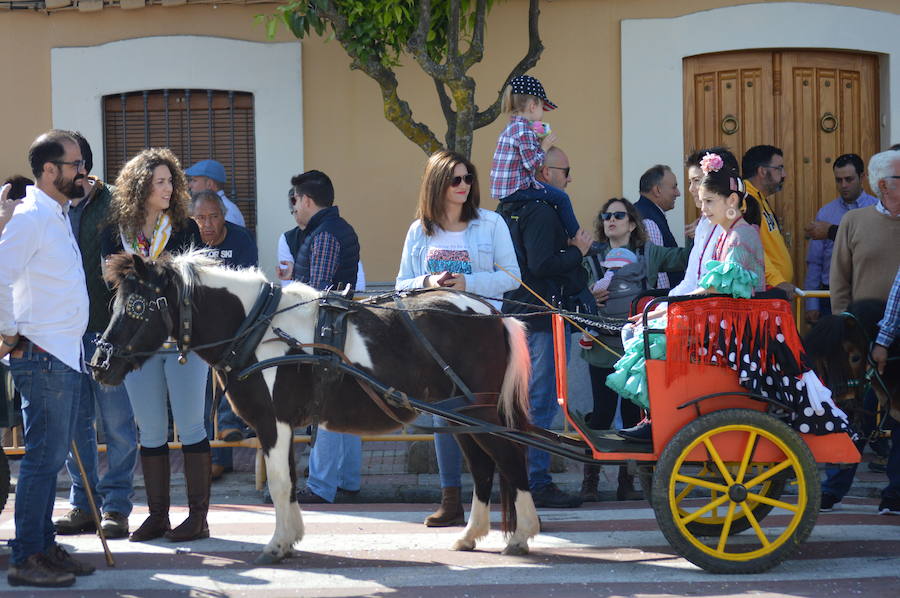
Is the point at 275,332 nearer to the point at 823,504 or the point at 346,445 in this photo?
the point at 346,445

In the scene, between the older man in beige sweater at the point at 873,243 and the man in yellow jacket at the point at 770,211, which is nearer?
the older man in beige sweater at the point at 873,243

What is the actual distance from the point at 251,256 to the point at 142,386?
1.83 meters

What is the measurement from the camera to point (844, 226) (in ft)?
26.0

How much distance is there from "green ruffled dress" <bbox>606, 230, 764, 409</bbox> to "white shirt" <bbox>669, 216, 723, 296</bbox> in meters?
0.21

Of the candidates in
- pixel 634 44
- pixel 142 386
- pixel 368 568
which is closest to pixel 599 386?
pixel 368 568

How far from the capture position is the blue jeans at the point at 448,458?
7172 millimetres

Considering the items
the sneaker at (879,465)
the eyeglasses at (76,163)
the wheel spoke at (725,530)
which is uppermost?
the eyeglasses at (76,163)

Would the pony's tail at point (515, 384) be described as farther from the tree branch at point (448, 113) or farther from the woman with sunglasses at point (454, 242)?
the tree branch at point (448, 113)

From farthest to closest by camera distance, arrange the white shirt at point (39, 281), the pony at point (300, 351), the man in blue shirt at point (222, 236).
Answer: the man in blue shirt at point (222, 236) → the pony at point (300, 351) → the white shirt at point (39, 281)

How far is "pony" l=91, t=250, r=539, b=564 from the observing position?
6.07 m

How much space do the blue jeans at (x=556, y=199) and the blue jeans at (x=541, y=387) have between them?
2.33 ft

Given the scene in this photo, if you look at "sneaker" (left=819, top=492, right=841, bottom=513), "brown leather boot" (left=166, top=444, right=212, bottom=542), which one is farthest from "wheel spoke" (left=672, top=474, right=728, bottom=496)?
"brown leather boot" (left=166, top=444, right=212, bottom=542)

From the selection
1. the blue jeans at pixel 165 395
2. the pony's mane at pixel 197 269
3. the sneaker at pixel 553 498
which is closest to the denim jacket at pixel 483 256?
the pony's mane at pixel 197 269

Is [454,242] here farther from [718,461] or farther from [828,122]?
[828,122]
